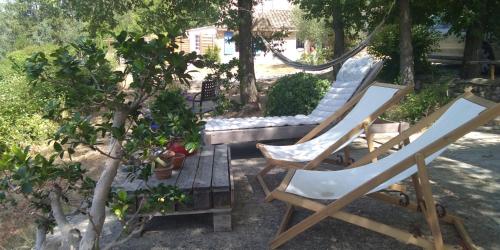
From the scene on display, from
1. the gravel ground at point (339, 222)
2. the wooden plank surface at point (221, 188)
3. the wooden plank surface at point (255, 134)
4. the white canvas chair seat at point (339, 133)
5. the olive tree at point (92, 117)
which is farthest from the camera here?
the wooden plank surface at point (255, 134)

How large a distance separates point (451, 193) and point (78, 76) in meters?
3.54

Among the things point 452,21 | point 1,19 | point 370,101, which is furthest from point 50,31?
point 370,101

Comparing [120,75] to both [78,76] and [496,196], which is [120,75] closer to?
[78,76]

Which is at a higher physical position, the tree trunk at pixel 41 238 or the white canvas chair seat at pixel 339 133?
the white canvas chair seat at pixel 339 133

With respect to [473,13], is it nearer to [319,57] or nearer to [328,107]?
[328,107]

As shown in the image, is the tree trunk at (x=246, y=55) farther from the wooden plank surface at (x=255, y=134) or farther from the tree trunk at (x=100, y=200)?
the tree trunk at (x=100, y=200)

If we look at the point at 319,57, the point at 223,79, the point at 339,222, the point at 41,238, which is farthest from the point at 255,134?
the point at 319,57

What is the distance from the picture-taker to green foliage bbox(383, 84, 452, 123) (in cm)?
734

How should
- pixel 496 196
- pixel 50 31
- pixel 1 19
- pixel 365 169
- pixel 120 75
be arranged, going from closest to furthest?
pixel 120 75, pixel 365 169, pixel 496 196, pixel 50 31, pixel 1 19

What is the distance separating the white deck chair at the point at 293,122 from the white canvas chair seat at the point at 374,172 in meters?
1.99

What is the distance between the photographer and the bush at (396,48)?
10.2 m

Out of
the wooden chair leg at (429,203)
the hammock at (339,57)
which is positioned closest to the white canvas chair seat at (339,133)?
the wooden chair leg at (429,203)

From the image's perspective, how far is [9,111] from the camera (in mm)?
7242

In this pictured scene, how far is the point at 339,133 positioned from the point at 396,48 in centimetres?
686
